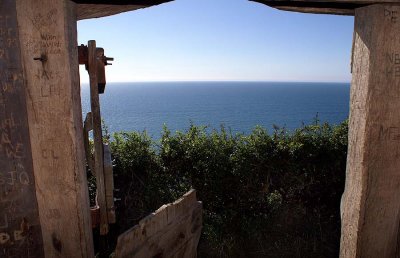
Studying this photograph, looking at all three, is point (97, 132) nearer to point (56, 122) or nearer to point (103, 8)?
point (56, 122)

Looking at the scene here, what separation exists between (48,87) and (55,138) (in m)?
0.35

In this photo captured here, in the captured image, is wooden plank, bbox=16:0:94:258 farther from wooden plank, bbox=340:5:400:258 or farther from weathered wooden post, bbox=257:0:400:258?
wooden plank, bbox=340:5:400:258

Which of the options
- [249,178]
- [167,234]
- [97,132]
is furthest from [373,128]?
[249,178]

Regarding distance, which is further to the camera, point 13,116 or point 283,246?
point 283,246

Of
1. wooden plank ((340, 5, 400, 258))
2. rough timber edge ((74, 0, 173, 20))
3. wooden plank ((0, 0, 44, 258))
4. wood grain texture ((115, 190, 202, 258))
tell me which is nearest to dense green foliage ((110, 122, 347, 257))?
wood grain texture ((115, 190, 202, 258))

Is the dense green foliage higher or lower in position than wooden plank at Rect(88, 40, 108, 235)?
lower

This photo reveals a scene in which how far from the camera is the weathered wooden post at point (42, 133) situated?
6.91ft

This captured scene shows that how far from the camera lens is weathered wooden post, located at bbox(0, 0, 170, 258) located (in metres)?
2.11

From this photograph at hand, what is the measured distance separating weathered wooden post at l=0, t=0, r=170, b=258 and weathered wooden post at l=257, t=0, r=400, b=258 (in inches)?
57.8

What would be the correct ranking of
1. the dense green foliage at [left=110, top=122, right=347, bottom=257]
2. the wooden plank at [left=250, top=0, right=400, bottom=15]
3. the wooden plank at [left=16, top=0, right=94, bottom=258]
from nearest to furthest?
the wooden plank at [left=16, top=0, right=94, bottom=258], the wooden plank at [left=250, top=0, right=400, bottom=15], the dense green foliage at [left=110, top=122, right=347, bottom=257]

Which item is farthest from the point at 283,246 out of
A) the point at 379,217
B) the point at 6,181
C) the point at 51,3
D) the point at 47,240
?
the point at 51,3

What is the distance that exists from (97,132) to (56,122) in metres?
0.34

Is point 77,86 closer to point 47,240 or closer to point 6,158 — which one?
point 6,158

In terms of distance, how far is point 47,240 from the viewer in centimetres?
236
